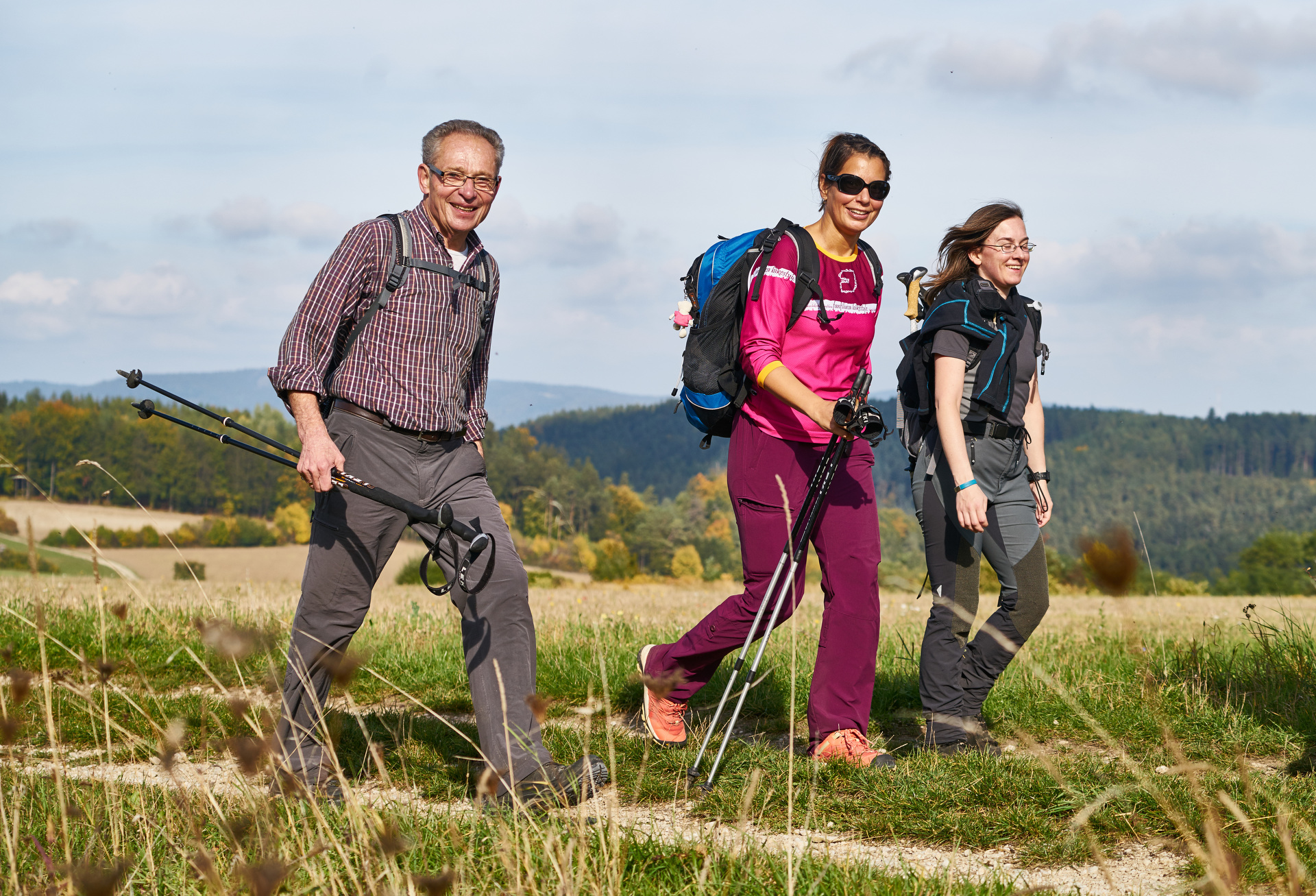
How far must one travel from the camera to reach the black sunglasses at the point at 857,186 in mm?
4512

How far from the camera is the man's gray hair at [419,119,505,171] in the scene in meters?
4.11

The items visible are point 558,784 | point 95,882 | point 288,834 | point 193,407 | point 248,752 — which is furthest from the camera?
point 193,407

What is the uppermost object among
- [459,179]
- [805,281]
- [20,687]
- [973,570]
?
[459,179]

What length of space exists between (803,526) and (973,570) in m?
0.91

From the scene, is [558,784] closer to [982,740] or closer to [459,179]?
[982,740]

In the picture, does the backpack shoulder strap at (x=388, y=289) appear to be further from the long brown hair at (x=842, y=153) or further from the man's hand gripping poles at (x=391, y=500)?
the long brown hair at (x=842, y=153)

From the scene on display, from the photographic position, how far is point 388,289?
4.04 metres

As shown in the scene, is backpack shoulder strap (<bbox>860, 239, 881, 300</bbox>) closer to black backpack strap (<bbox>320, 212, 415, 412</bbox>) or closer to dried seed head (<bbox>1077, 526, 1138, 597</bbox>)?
black backpack strap (<bbox>320, 212, 415, 412</bbox>)

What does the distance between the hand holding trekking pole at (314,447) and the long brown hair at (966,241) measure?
2902 mm

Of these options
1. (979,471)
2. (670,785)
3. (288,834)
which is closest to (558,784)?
(670,785)

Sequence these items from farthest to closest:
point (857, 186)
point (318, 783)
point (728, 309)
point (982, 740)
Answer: point (982, 740) → point (728, 309) → point (857, 186) → point (318, 783)

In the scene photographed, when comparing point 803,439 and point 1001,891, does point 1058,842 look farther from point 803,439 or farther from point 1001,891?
point 803,439

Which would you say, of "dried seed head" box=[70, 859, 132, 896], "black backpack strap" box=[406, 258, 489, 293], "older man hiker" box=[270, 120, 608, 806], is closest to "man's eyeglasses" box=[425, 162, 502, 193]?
"older man hiker" box=[270, 120, 608, 806]

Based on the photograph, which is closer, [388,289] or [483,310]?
[388,289]
